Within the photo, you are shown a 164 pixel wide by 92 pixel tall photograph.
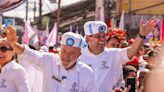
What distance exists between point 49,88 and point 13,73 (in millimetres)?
451

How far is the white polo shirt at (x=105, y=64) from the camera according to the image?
4.65 metres

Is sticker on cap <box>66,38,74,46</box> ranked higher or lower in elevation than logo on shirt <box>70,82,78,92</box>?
higher

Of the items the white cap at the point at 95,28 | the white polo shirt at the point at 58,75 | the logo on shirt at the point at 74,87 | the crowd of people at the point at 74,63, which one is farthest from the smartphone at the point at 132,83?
the logo on shirt at the point at 74,87

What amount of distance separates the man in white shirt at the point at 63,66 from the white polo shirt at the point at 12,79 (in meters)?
0.30

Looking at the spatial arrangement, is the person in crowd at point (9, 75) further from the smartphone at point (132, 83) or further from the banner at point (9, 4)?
the banner at point (9, 4)

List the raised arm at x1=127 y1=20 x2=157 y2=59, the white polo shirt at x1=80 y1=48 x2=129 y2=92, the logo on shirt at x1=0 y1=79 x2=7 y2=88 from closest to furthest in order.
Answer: the logo on shirt at x1=0 y1=79 x2=7 y2=88 → the raised arm at x1=127 y1=20 x2=157 y2=59 → the white polo shirt at x1=80 y1=48 x2=129 y2=92

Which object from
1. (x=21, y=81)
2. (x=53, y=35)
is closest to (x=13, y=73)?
(x=21, y=81)

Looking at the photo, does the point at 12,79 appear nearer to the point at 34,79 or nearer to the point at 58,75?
the point at 58,75

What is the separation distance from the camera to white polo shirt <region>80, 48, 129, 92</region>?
4652 millimetres

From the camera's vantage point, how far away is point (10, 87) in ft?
13.9

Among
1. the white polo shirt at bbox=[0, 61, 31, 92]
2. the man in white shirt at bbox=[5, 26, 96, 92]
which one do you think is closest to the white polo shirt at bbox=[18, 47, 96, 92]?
the man in white shirt at bbox=[5, 26, 96, 92]

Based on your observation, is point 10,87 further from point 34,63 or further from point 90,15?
point 90,15

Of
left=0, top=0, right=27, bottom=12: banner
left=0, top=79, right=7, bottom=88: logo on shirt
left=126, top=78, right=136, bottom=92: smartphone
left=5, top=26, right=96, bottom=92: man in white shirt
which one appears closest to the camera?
left=5, top=26, right=96, bottom=92: man in white shirt

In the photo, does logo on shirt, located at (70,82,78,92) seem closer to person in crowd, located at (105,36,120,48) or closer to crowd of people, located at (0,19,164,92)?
crowd of people, located at (0,19,164,92)
